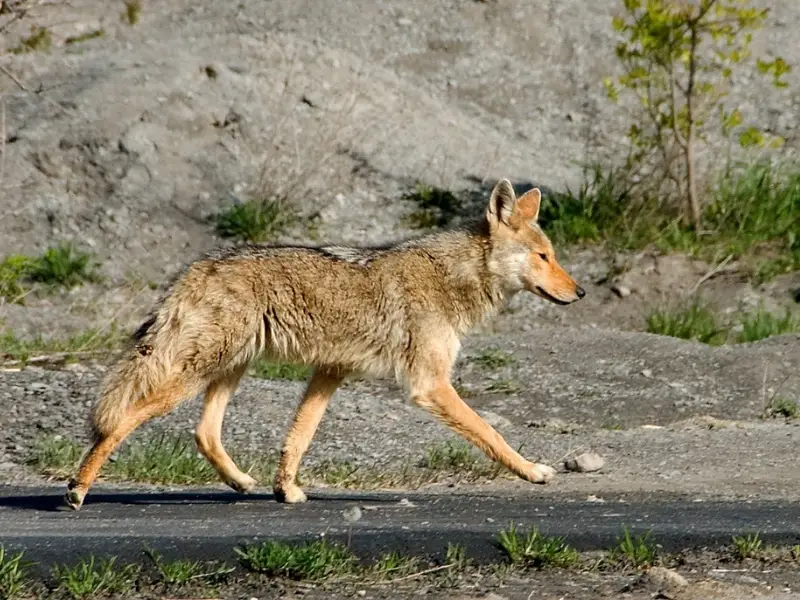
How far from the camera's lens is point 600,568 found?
5.90 meters

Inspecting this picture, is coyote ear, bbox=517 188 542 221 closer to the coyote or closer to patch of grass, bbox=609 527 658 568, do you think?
the coyote

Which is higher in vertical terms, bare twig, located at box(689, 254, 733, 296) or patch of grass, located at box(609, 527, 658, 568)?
bare twig, located at box(689, 254, 733, 296)

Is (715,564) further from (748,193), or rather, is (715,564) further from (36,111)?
(36,111)

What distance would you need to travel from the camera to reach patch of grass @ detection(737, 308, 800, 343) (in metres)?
13.7

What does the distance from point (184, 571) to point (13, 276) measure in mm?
9003

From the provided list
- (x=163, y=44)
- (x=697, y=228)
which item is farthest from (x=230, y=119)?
(x=697, y=228)

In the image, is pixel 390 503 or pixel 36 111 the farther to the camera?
pixel 36 111

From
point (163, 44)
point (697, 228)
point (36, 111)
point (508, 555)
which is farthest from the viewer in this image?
point (163, 44)

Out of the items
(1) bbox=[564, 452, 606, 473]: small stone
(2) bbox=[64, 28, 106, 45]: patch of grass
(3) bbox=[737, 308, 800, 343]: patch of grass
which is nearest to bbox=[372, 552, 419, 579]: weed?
(1) bbox=[564, 452, 606, 473]: small stone

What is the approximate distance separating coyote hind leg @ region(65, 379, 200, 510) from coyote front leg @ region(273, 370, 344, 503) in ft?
2.45

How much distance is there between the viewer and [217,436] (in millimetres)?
7887

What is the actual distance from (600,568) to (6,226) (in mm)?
12038

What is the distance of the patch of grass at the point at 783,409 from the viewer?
36.8ft

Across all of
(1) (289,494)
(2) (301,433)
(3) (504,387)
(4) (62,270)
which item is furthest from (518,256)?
(4) (62,270)
